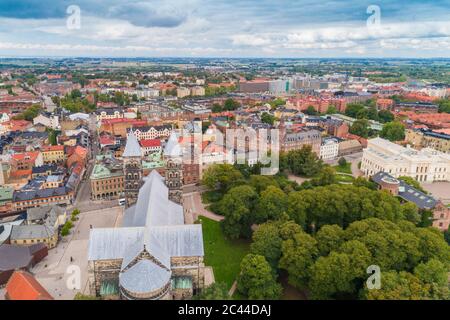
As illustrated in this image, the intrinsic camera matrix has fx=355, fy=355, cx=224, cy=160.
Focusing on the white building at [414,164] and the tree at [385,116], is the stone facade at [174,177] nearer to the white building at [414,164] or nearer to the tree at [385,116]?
the white building at [414,164]

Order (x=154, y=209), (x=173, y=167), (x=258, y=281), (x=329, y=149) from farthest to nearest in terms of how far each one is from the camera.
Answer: (x=329, y=149) → (x=173, y=167) → (x=154, y=209) → (x=258, y=281)

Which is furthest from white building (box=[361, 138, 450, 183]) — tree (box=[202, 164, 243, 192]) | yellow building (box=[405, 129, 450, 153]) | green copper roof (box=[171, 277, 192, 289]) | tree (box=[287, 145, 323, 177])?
green copper roof (box=[171, 277, 192, 289])

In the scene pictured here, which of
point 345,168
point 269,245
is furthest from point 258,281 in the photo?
point 345,168

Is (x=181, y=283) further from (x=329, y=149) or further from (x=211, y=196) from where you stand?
(x=329, y=149)

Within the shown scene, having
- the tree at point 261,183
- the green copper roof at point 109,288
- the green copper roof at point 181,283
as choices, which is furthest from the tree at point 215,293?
the tree at point 261,183
